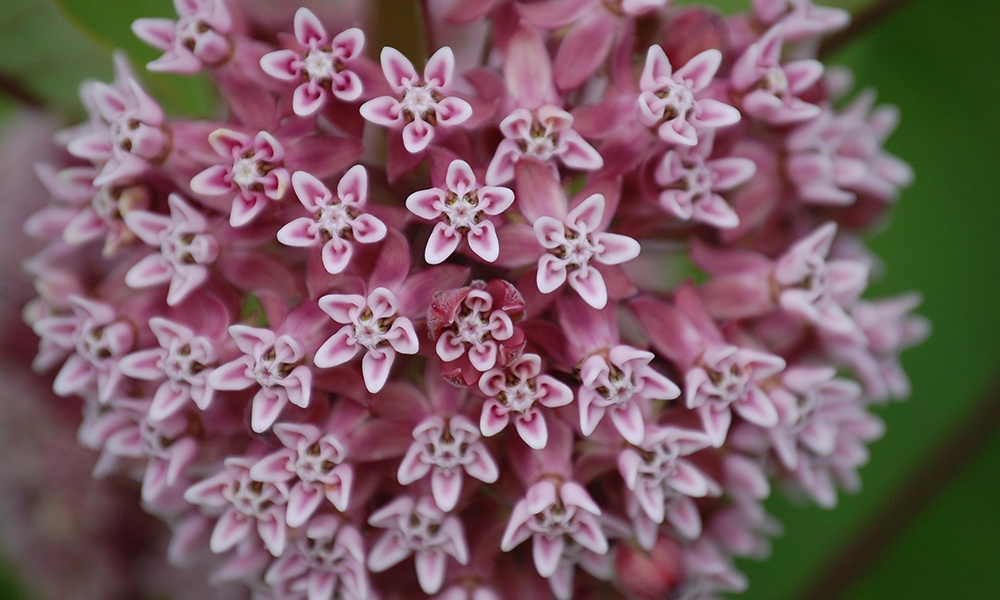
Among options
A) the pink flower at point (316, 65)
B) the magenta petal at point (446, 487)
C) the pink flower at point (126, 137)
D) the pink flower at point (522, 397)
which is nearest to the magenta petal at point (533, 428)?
the pink flower at point (522, 397)

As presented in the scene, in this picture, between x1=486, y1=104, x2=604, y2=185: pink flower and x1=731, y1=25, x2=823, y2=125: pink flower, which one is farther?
x1=731, y1=25, x2=823, y2=125: pink flower

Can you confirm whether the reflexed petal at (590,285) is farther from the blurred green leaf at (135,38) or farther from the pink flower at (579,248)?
the blurred green leaf at (135,38)

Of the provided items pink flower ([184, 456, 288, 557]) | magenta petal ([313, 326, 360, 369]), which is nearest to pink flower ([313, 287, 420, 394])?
magenta petal ([313, 326, 360, 369])

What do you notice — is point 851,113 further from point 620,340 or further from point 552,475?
point 552,475

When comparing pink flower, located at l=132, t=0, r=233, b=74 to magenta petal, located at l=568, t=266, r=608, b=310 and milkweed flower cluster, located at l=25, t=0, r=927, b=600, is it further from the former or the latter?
magenta petal, located at l=568, t=266, r=608, b=310

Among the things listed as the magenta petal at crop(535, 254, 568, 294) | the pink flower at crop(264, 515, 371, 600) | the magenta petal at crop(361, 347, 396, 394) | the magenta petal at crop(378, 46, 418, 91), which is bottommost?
the pink flower at crop(264, 515, 371, 600)

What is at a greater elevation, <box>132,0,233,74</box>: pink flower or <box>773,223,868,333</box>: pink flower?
<box>132,0,233,74</box>: pink flower
